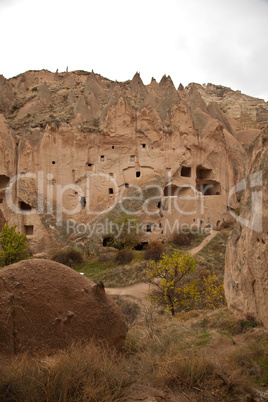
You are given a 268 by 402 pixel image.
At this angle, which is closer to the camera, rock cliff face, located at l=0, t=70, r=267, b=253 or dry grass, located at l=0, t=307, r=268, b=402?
dry grass, located at l=0, t=307, r=268, b=402

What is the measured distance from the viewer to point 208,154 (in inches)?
1033

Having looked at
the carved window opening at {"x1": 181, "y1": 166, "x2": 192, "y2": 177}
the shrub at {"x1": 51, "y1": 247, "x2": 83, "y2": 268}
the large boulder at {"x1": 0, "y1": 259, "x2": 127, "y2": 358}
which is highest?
the carved window opening at {"x1": 181, "y1": 166, "x2": 192, "y2": 177}

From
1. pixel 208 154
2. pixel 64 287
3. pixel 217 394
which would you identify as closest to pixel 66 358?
pixel 64 287

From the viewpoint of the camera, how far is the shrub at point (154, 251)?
19.3m

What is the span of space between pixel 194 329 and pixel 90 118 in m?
22.4

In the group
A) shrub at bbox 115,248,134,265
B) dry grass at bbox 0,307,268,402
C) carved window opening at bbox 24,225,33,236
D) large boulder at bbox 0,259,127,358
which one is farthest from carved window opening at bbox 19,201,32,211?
dry grass at bbox 0,307,268,402

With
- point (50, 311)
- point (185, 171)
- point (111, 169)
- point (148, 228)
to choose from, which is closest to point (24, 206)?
point (111, 169)

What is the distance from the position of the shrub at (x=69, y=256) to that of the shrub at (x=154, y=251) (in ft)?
13.8

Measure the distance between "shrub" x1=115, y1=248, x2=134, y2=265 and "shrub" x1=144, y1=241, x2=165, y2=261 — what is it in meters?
0.92

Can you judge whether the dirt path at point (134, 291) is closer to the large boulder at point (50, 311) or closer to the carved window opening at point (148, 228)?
the carved window opening at point (148, 228)

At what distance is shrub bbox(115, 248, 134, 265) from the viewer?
64.1 feet

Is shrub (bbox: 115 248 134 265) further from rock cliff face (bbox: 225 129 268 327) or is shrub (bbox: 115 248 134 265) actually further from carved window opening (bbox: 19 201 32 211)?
rock cliff face (bbox: 225 129 268 327)

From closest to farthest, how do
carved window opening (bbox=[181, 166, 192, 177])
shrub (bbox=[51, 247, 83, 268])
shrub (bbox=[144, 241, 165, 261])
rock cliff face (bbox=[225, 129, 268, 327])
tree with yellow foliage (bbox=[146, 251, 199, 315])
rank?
rock cliff face (bbox=[225, 129, 268, 327]), tree with yellow foliage (bbox=[146, 251, 199, 315]), shrub (bbox=[144, 241, 165, 261]), shrub (bbox=[51, 247, 83, 268]), carved window opening (bbox=[181, 166, 192, 177])

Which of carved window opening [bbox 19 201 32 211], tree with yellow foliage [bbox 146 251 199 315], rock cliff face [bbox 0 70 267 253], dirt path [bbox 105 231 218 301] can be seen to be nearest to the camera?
tree with yellow foliage [bbox 146 251 199 315]
